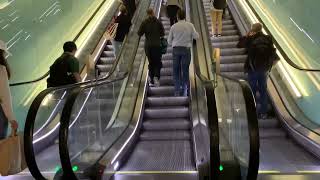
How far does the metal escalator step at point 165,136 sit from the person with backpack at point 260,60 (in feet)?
4.09

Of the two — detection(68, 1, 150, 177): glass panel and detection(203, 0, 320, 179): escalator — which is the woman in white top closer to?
detection(68, 1, 150, 177): glass panel

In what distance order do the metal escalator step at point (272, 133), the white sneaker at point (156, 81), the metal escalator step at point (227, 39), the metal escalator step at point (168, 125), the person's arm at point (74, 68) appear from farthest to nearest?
the metal escalator step at point (227, 39)
the white sneaker at point (156, 81)
the metal escalator step at point (168, 125)
the metal escalator step at point (272, 133)
the person's arm at point (74, 68)

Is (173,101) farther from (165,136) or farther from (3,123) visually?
(3,123)

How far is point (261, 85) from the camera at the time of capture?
277 inches

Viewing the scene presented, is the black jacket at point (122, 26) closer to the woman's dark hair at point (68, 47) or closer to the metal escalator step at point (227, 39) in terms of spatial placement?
the metal escalator step at point (227, 39)

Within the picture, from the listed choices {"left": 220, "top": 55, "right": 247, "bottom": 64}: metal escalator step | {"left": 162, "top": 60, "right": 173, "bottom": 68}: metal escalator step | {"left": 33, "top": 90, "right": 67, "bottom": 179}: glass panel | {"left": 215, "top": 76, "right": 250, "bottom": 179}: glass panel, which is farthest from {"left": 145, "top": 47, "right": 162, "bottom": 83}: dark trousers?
{"left": 33, "top": 90, "right": 67, "bottom": 179}: glass panel

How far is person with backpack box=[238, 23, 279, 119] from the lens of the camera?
22.4ft

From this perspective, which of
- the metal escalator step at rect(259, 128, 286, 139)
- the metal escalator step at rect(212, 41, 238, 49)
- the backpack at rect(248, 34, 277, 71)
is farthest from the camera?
the metal escalator step at rect(212, 41, 238, 49)

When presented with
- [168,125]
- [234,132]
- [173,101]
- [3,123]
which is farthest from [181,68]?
[3,123]

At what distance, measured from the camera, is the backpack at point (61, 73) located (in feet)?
19.7

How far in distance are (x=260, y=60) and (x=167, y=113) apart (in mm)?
1866

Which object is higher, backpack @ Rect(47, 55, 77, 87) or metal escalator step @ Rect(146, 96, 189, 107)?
backpack @ Rect(47, 55, 77, 87)

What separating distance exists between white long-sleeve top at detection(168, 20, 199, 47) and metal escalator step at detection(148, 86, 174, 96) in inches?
39.6

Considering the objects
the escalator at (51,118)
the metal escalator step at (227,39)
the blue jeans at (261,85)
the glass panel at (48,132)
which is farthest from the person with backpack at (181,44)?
the metal escalator step at (227,39)
